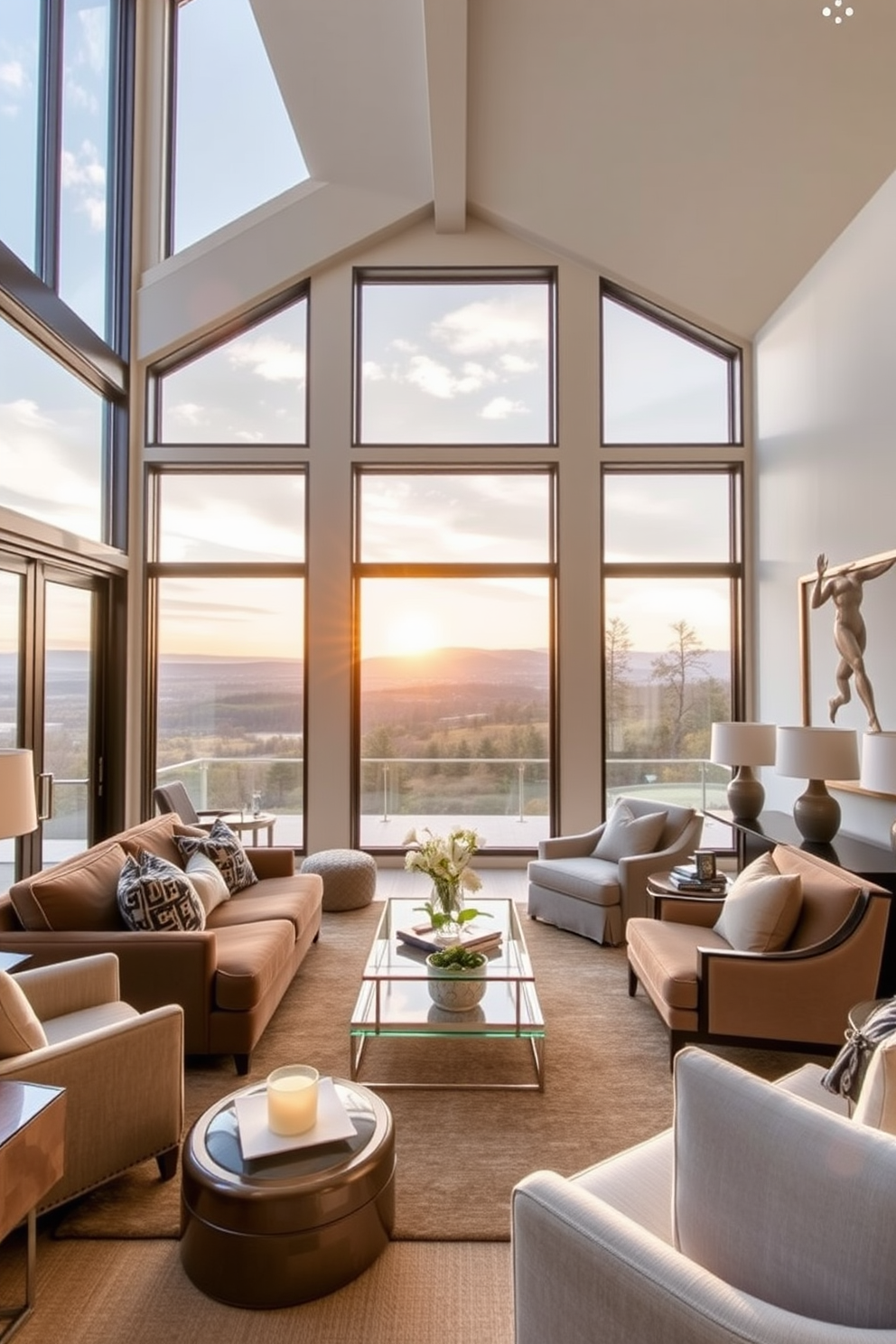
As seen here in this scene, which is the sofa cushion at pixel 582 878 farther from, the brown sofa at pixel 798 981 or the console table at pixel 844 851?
the brown sofa at pixel 798 981

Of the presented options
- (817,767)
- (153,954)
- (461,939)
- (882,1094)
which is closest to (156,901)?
(153,954)

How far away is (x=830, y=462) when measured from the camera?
189 inches

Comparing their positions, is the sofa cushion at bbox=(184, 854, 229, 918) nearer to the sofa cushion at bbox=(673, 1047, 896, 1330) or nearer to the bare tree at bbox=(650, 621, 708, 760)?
the sofa cushion at bbox=(673, 1047, 896, 1330)

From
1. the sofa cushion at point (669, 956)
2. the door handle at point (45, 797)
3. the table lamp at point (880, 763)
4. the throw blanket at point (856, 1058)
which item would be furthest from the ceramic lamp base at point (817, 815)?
the door handle at point (45, 797)

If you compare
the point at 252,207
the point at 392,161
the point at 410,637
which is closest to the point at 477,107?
the point at 392,161

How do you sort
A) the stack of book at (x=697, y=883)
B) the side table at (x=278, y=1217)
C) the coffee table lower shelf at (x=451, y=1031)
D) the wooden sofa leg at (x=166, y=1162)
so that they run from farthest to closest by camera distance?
1. the stack of book at (x=697, y=883)
2. the coffee table lower shelf at (x=451, y=1031)
3. the wooden sofa leg at (x=166, y=1162)
4. the side table at (x=278, y=1217)

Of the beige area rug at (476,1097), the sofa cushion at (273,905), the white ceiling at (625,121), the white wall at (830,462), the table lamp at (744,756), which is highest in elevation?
the white ceiling at (625,121)

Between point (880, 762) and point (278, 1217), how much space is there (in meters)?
2.81

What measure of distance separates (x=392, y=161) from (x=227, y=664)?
4.19m

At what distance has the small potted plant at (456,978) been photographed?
296cm

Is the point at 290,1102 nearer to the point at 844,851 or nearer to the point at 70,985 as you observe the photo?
the point at 70,985

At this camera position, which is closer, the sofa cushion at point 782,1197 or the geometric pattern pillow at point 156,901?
the sofa cushion at point 782,1197

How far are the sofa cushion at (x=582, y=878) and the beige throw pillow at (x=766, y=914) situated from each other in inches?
50.8

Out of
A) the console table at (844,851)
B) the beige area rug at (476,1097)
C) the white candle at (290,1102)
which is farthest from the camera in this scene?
the console table at (844,851)
